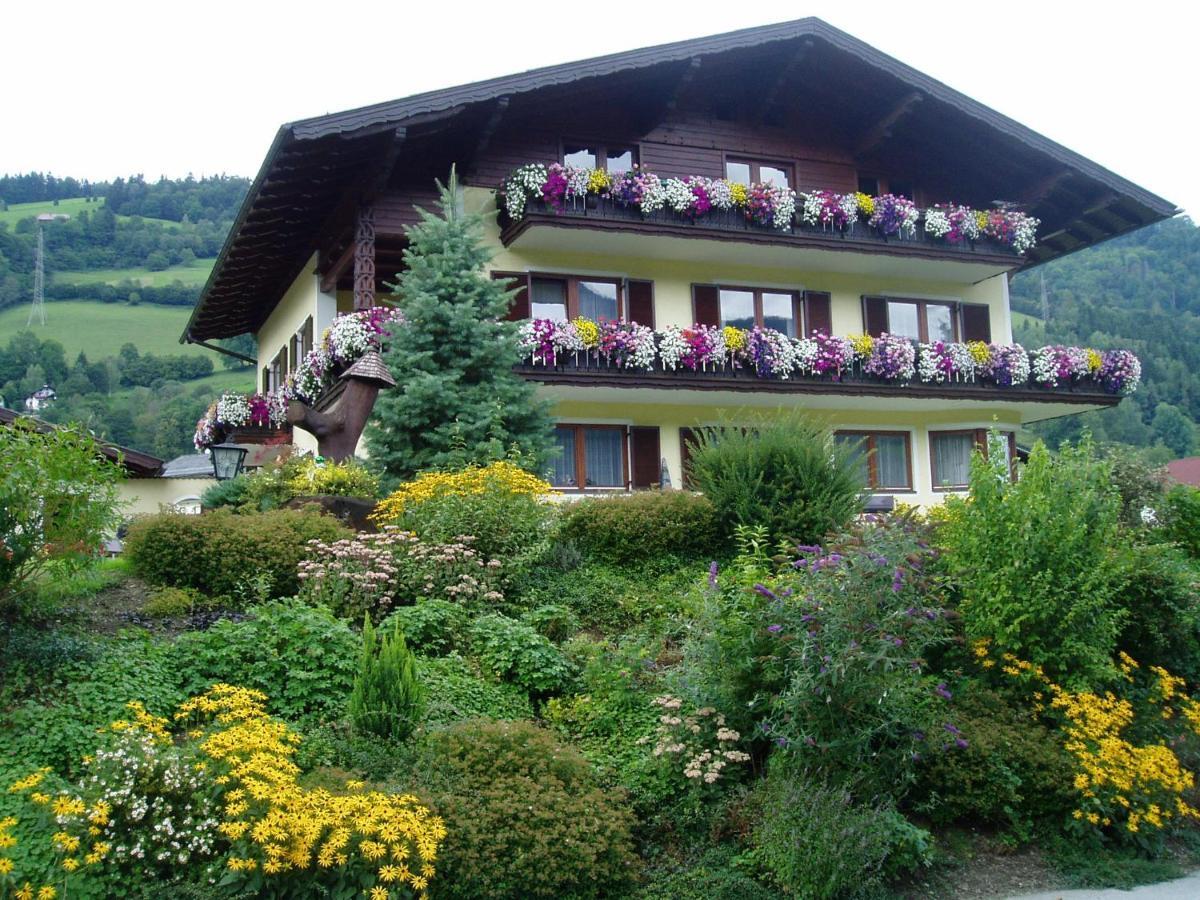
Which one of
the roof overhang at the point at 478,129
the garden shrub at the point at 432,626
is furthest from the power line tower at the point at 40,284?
the garden shrub at the point at 432,626

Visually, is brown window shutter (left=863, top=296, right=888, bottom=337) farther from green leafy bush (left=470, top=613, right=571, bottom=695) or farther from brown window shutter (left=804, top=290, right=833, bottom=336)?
green leafy bush (left=470, top=613, right=571, bottom=695)

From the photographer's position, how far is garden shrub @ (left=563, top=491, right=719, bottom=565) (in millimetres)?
14570

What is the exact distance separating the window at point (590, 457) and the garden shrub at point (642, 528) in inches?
276

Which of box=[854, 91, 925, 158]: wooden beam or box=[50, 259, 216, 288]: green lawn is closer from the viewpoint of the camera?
box=[854, 91, 925, 158]: wooden beam

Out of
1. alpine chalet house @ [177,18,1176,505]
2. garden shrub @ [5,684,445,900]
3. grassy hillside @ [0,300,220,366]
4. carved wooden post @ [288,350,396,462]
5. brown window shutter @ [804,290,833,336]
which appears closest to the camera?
garden shrub @ [5,684,445,900]

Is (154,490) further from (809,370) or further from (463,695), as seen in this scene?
(463,695)

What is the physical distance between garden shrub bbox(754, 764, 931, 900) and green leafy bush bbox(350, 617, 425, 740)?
2606 millimetres

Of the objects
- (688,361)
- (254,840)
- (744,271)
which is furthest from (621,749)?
(744,271)

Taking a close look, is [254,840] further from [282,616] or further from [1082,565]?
[1082,565]

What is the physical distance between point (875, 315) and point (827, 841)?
64.4 feet

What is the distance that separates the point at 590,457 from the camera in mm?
22438

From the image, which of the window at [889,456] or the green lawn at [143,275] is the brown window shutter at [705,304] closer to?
the window at [889,456]

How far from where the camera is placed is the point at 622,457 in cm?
2281

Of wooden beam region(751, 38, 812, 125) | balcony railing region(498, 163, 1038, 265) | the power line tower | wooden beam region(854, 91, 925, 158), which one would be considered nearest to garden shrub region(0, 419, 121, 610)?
balcony railing region(498, 163, 1038, 265)
